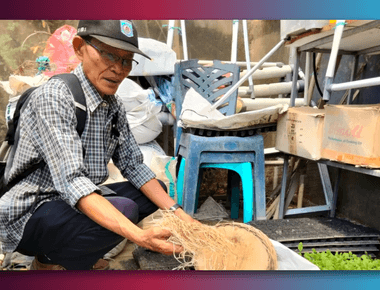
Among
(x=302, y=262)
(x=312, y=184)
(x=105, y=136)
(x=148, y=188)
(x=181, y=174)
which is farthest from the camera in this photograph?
(x=312, y=184)

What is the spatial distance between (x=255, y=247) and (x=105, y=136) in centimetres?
74

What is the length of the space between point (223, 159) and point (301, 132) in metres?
0.44

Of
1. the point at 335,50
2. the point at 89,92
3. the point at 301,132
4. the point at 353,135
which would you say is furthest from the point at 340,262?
the point at 89,92

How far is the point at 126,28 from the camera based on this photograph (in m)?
1.27

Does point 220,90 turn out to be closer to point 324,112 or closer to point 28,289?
point 324,112

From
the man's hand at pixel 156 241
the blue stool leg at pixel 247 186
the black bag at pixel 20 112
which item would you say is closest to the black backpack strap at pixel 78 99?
the black bag at pixel 20 112

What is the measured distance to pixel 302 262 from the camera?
122 centimetres

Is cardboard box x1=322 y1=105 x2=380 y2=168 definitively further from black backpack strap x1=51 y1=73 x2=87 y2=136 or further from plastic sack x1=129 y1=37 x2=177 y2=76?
plastic sack x1=129 y1=37 x2=177 y2=76

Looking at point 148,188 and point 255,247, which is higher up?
point 148,188

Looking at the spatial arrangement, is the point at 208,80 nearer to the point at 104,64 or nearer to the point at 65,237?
the point at 104,64

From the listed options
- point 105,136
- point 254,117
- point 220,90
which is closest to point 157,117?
point 220,90

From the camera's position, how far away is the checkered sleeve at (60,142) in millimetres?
1138

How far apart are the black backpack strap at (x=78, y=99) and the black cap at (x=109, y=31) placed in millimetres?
171

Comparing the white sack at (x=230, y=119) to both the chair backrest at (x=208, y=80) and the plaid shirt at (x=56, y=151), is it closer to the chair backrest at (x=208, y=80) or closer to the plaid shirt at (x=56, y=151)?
the chair backrest at (x=208, y=80)
